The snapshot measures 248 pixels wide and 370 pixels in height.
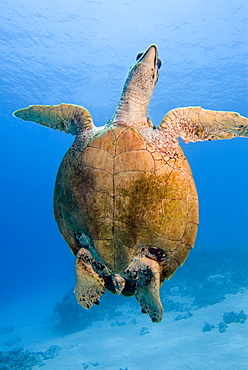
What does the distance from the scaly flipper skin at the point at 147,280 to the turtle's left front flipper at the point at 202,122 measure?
5.81 ft

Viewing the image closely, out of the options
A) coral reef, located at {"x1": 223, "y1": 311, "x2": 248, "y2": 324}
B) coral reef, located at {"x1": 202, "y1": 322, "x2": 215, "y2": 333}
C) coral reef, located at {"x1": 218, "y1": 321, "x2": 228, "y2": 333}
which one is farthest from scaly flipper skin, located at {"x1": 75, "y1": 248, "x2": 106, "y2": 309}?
A: coral reef, located at {"x1": 223, "y1": 311, "x2": 248, "y2": 324}

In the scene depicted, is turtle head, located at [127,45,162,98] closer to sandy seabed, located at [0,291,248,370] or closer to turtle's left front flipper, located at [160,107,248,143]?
turtle's left front flipper, located at [160,107,248,143]

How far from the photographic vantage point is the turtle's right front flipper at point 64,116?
12.1 ft

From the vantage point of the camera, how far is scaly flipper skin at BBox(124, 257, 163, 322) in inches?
125

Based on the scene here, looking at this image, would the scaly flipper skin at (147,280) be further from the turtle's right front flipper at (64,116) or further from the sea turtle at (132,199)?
the turtle's right front flipper at (64,116)

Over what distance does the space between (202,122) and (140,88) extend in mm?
1103

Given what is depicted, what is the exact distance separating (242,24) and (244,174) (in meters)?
105

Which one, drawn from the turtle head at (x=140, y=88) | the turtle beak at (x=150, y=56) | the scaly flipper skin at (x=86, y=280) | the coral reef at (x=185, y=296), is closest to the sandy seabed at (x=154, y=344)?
the coral reef at (x=185, y=296)

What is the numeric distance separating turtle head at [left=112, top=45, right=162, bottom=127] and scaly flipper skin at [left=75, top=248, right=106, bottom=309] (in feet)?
6.70

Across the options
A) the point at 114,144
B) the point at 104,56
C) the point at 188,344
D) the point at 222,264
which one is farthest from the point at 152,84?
the point at 104,56

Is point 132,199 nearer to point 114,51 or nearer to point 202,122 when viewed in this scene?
point 202,122

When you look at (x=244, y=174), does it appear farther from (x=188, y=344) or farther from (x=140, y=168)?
(x=140, y=168)

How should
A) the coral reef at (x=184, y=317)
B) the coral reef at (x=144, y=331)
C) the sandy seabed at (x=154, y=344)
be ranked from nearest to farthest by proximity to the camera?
the sandy seabed at (x=154, y=344) → the coral reef at (x=144, y=331) → the coral reef at (x=184, y=317)

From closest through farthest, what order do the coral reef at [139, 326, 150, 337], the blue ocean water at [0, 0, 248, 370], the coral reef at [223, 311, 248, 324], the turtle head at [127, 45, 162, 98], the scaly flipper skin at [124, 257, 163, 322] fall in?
the scaly flipper skin at [124, 257, 163, 322] < the turtle head at [127, 45, 162, 98] < the coral reef at [223, 311, 248, 324] < the coral reef at [139, 326, 150, 337] < the blue ocean water at [0, 0, 248, 370]
